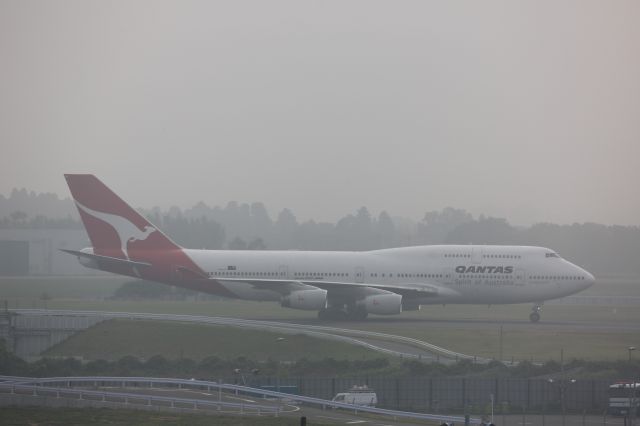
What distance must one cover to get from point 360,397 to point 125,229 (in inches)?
1095

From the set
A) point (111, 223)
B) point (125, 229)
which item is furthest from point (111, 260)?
point (111, 223)

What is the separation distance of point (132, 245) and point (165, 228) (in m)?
55.6

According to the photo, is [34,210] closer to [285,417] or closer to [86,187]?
[86,187]

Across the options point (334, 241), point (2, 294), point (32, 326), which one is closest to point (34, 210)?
point (334, 241)

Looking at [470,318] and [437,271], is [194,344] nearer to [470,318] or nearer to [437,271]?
[437,271]

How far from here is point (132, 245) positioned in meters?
56.1

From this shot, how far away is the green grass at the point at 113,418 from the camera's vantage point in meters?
25.5

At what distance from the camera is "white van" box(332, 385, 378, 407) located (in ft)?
104

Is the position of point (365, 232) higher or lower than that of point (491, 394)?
higher

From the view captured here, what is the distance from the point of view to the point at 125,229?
5631cm

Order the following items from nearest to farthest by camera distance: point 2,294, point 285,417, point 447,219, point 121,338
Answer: point 285,417 < point 121,338 < point 2,294 < point 447,219

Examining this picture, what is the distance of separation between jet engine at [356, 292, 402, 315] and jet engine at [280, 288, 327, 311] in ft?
7.82

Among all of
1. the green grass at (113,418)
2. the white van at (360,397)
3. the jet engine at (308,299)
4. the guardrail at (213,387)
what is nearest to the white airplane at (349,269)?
the jet engine at (308,299)

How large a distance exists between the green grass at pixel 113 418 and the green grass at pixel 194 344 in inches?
525
